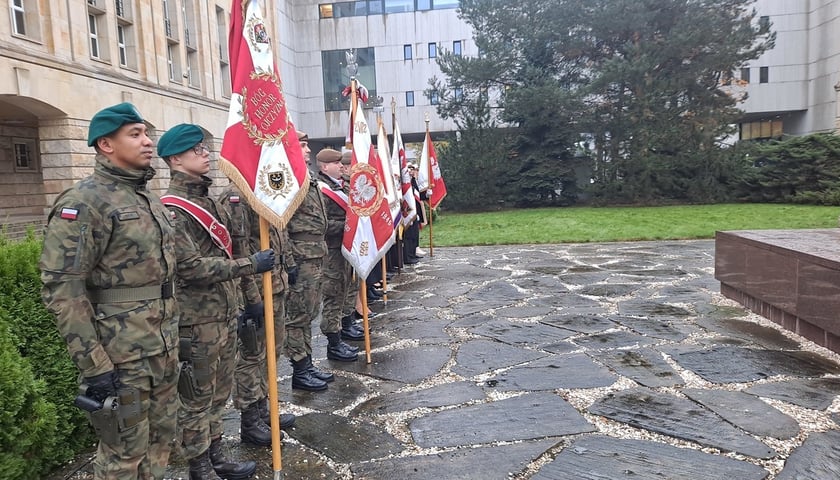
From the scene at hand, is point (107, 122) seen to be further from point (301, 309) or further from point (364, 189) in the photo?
point (364, 189)

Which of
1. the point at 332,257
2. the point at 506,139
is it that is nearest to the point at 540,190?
the point at 506,139

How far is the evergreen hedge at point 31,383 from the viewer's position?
2760mm

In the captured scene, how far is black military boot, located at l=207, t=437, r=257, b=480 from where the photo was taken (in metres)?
3.09

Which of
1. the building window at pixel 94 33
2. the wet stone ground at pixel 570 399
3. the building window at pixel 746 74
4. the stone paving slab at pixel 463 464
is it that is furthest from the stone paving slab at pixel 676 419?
the building window at pixel 746 74

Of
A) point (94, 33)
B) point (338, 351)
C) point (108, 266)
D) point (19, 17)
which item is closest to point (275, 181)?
point (108, 266)

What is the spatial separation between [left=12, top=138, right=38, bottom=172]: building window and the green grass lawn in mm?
14099

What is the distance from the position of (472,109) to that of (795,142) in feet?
45.3

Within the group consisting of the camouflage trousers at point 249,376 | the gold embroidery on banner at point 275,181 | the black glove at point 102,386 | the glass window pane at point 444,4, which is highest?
the glass window pane at point 444,4

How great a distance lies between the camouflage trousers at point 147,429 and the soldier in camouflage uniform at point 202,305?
0.19 meters

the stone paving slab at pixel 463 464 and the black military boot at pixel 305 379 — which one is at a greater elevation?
the black military boot at pixel 305 379

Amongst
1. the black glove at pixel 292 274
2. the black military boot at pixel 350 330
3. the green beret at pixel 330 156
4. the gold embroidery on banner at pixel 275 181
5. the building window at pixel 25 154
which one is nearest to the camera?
the gold embroidery on banner at pixel 275 181

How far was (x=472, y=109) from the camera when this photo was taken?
85.1ft

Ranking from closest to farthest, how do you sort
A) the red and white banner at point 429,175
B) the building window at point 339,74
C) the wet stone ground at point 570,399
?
1. the wet stone ground at point 570,399
2. the red and white banner at point 429,175
3. the building window at point 339,74

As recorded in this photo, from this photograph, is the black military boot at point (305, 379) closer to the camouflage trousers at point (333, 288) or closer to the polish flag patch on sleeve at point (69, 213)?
the camouflage trousers at point (333, 288)
